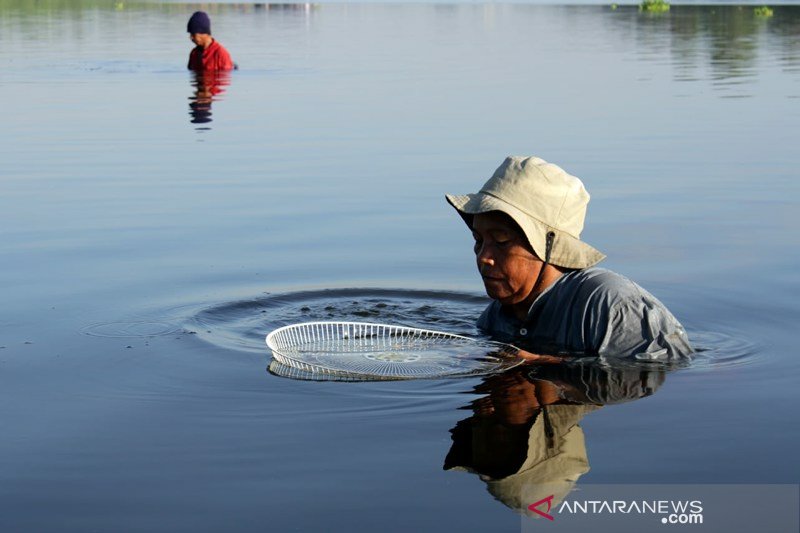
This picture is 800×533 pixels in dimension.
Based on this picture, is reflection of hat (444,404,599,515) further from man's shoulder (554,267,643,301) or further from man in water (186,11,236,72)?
man in water (186,11,236,72)

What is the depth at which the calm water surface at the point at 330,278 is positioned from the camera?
5.07 m

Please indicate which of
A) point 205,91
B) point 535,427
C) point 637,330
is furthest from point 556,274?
point 205,91

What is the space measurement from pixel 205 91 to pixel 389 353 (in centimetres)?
1741

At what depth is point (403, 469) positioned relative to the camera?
202 inches

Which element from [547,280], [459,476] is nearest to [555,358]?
[547,280]

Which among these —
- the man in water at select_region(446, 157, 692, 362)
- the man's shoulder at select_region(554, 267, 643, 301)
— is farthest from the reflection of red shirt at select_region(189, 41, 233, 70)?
the man's shoulder at select_region(554, 267, 643, 301)

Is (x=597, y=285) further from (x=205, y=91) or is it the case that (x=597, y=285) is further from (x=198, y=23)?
(x=198, y=23)

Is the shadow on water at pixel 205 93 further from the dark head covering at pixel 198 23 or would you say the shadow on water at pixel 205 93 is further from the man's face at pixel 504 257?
the man's face at pixel 504 257

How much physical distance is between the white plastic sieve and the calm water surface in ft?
0.37

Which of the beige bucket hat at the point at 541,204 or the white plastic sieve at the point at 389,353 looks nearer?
the beige bucket hat at the point at 541,204

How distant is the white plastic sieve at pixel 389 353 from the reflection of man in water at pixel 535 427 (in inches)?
6.3

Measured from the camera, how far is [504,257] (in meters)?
6.10

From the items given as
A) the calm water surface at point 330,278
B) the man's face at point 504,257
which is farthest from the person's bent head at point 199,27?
the man's face at point 504,257

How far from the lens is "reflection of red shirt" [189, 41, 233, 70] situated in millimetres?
25391
